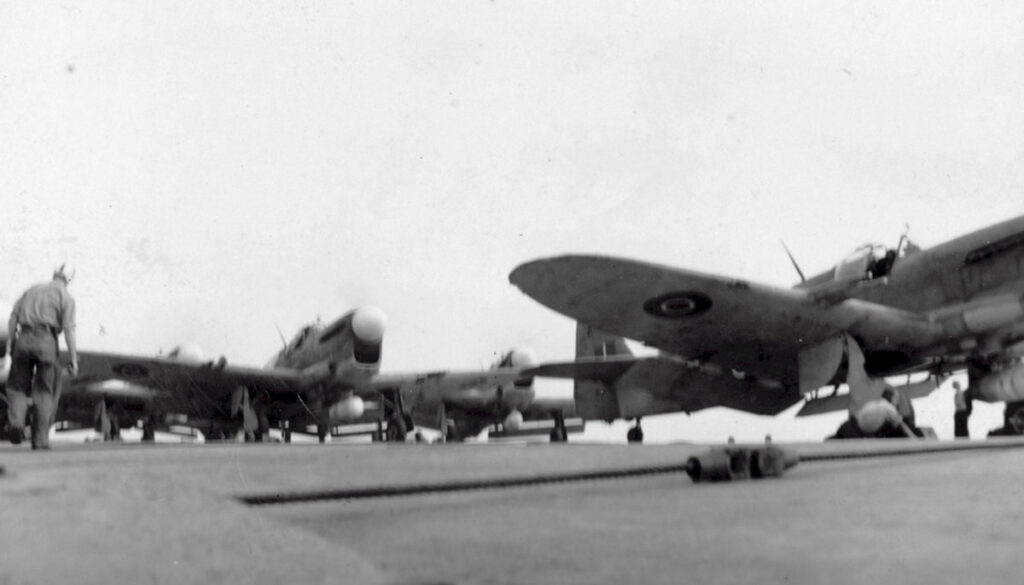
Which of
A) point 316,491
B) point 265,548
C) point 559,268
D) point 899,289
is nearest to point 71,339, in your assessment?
point 559,268

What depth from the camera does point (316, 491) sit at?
1.87m

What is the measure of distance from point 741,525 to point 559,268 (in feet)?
23.4

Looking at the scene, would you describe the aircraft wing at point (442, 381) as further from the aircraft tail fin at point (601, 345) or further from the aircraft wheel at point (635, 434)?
the aircraft wheel at point (635, 434)

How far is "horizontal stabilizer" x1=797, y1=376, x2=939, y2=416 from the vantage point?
970cm

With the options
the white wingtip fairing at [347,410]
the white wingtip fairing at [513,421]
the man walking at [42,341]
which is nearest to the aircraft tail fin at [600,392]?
the white wingtip fairing at [347,410]

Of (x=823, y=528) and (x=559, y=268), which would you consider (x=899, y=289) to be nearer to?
(x=559, y=268)

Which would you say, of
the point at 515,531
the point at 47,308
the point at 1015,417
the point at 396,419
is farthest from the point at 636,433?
the point at 515,531

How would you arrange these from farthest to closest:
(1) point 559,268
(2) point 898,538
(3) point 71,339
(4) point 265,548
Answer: (1) point 559,268
(3) point 71,339
(2) point 898,538
(4) point 265,548

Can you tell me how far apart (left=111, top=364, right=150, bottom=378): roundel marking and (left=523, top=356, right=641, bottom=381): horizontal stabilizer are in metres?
8.50

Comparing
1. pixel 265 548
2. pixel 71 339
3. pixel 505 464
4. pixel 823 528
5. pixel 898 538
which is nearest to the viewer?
pixel 265 548

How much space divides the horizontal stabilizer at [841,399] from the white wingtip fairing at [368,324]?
839 centimetres

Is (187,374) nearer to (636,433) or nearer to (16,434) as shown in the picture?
(636,433)

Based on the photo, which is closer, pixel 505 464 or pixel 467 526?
pixel 467 526

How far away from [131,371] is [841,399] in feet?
42.6
